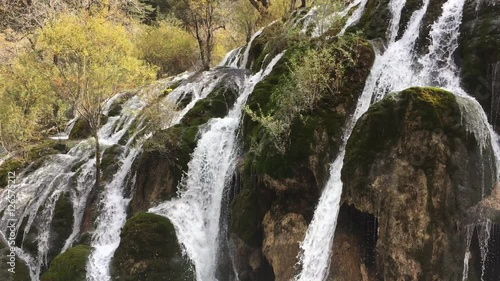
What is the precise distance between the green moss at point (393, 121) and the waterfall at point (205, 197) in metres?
5.75

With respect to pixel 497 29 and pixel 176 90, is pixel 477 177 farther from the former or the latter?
pixel 176 90

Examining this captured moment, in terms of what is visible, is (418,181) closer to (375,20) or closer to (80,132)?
(375,20)

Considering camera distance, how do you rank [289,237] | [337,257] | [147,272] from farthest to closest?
[147,272]
[289,237]
[337,257]

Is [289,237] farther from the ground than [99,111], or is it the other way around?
[99,111]

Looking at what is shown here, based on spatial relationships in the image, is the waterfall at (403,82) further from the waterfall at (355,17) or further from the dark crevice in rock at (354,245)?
the waterfall at (355,17)

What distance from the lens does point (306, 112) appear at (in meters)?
12.3

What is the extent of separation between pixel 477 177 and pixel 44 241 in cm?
1491

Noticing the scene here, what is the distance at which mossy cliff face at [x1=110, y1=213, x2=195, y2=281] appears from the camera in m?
12.0

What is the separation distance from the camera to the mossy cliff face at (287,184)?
11.3 m

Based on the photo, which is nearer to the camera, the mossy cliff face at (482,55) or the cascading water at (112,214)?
the mossy cliff face at (482,55)

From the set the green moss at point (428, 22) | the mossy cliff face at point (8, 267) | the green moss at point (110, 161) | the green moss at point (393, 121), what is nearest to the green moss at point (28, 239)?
the mossy cliff face at point (8, 267)

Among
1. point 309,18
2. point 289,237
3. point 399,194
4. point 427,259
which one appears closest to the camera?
point 427,259

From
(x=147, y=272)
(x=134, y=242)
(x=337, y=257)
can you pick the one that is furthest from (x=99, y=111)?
(x=337, y=257)

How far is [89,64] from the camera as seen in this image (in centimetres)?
1611
